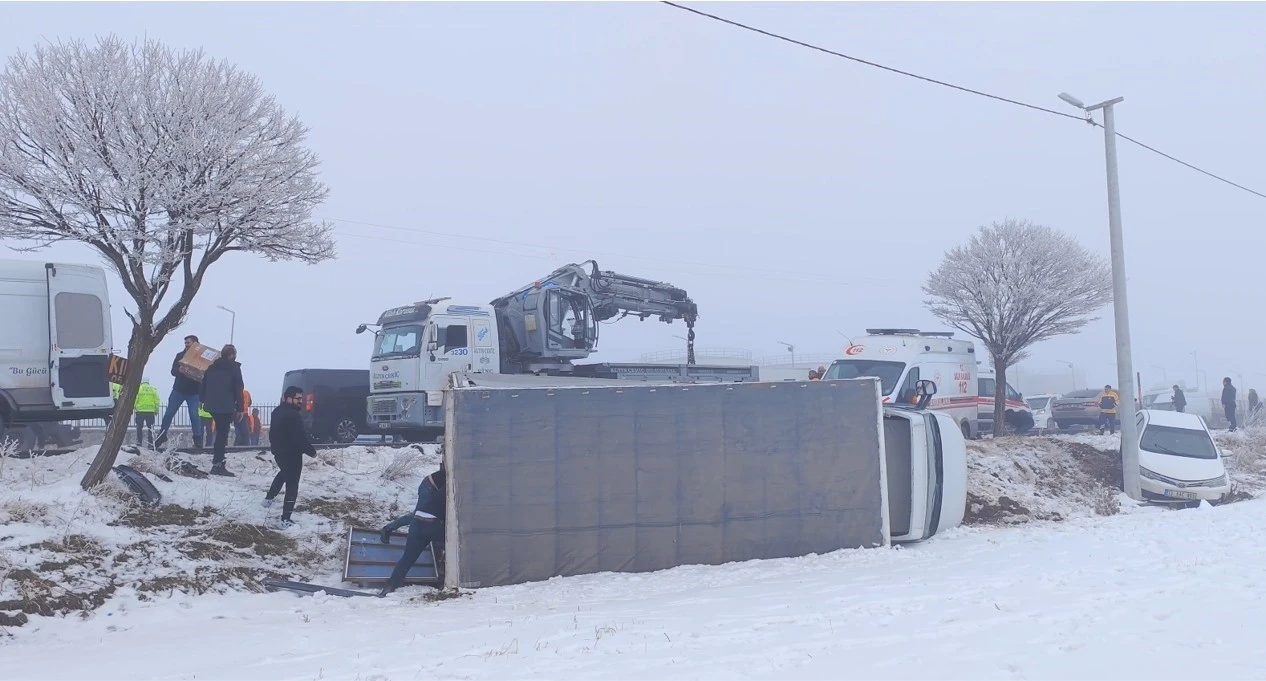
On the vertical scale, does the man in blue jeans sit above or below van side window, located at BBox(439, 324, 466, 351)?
below

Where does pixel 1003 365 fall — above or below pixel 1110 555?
above

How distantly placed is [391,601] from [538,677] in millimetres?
4154

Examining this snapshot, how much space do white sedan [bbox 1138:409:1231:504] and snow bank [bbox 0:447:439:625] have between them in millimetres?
14055

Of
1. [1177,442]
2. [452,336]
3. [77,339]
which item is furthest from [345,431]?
[1177,442]

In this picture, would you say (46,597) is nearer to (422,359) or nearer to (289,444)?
(289,444)

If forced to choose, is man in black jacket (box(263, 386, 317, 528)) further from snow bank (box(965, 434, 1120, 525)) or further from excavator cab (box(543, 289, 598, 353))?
snow bank (box(965, 434, 1120, 525))

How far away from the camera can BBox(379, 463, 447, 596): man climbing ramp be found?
1114cm

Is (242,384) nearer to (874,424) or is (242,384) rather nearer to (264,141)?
(264,141)

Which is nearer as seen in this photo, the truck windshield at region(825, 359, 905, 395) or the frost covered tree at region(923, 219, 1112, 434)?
the truck windshield at region(825, 359, 905, 395)

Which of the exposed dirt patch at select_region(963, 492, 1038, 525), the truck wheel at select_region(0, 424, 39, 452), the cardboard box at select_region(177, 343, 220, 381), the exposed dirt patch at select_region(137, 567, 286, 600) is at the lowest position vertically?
the exposed dirt patch at select_region(963, 492, 1038, 525)

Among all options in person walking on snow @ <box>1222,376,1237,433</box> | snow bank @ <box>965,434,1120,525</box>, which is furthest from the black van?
person walking on snow @ <box>1222,376,1237,433</box>

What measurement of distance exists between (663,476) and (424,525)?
9.57 feet

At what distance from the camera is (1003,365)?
Answer: 28844 millimetres

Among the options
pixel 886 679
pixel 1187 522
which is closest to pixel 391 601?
pixel 886 679
